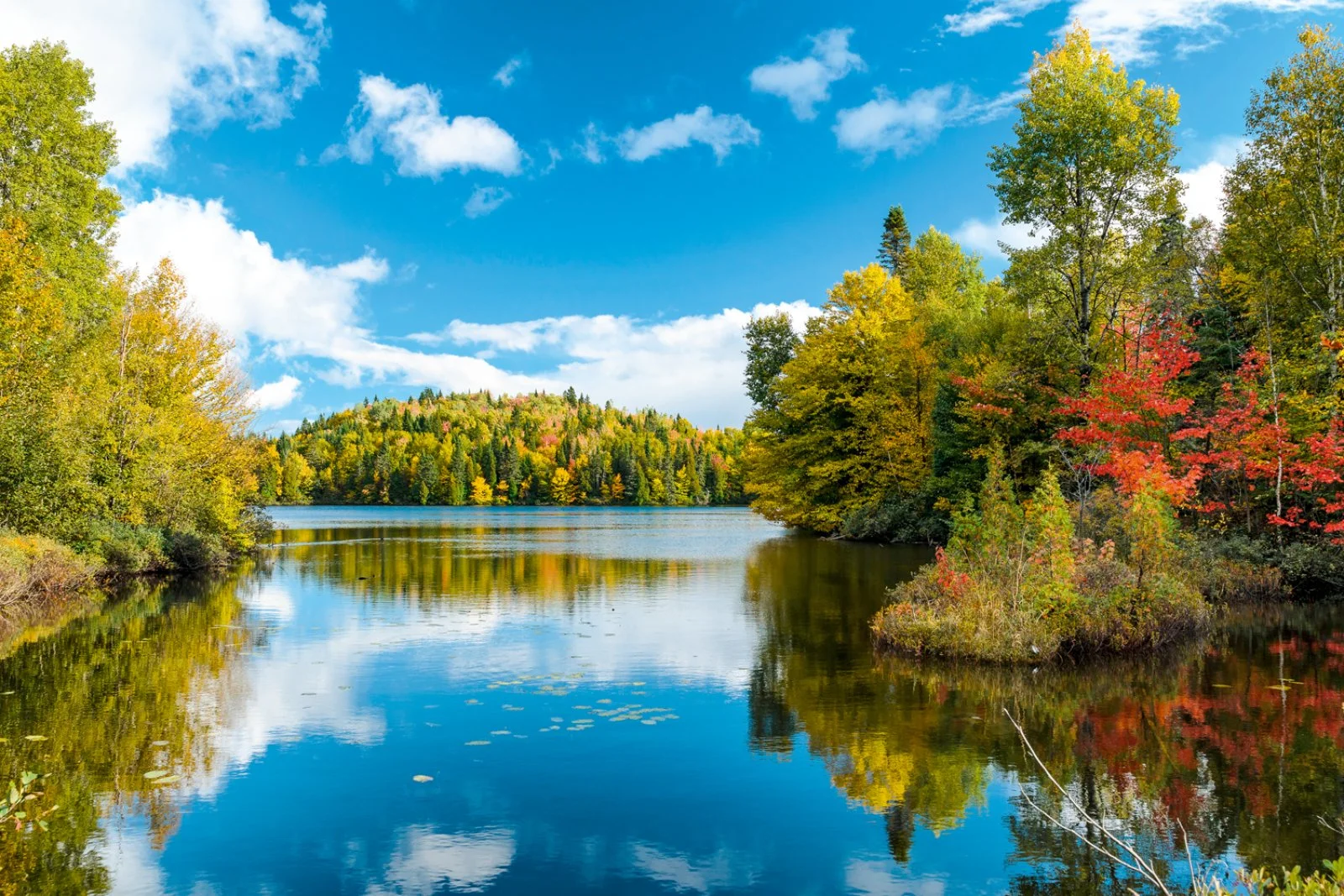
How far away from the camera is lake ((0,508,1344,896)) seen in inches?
264

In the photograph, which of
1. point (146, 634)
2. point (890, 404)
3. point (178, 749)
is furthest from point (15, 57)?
point (890, 404)

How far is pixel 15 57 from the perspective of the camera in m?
28.0

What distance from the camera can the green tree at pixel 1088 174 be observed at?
83.8 feet

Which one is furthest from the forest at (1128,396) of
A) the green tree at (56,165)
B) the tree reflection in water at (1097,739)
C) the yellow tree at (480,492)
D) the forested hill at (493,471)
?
the yellow tree at (480,492)

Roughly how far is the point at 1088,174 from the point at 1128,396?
30.6 feet

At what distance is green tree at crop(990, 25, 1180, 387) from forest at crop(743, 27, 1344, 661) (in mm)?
63

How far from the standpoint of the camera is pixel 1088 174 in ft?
85.3

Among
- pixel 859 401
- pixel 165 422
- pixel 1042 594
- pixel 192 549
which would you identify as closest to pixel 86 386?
pixel 165 422

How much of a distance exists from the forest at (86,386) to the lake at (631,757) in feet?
25.0

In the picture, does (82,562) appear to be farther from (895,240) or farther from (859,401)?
(895,240)

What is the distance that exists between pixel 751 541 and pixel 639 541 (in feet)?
20.4

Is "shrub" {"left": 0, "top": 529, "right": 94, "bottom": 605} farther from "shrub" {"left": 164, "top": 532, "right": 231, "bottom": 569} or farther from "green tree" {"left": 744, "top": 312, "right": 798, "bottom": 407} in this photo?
"green tree" {"left": 744, "top": 312, "right": 798, "bottom": 407}

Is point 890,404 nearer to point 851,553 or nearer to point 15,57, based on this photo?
point 851,553

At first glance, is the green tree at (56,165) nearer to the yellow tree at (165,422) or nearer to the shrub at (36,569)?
the yellow tree at (165,422)
